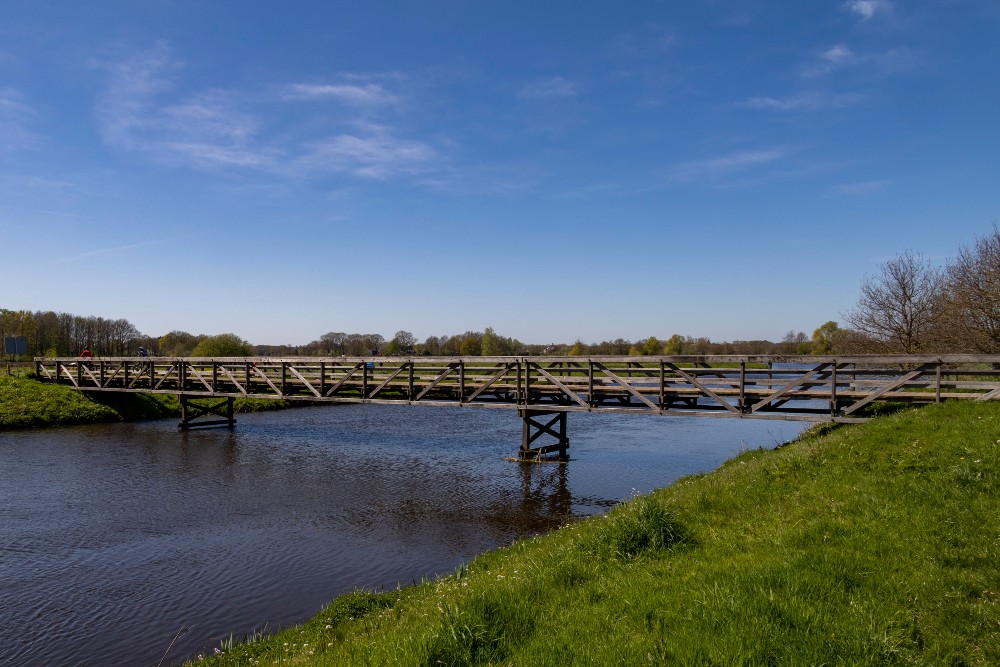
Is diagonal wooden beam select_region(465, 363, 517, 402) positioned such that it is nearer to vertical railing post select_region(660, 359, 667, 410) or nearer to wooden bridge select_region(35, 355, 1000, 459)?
wooden bridge select_region(35, 355, 1000, 459)

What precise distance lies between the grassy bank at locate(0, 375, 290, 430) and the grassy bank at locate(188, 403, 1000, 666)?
31788 millimetres

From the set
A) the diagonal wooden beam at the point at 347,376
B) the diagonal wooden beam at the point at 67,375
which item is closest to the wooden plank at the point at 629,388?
the diagonal wooden beam at the point at 347,376

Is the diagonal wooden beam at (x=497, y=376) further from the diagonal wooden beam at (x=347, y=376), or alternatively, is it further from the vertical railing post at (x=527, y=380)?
the diagonal wooden beam at (x=347, y=376)

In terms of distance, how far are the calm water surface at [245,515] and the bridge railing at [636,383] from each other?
2.33 m

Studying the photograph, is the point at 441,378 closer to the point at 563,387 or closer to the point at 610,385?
the point at 563,387

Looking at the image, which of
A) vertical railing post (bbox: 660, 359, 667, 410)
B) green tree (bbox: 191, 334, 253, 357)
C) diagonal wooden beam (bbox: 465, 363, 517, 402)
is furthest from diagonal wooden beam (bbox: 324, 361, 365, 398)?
green tree (bbox: 191, 334, 253, 357)

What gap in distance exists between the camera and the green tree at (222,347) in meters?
65.0

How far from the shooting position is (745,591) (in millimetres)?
5219

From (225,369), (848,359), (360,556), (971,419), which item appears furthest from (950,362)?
(225,369)

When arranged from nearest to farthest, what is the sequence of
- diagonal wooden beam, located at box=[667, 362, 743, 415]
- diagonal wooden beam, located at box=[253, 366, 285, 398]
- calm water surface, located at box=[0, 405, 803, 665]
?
1. calm water surface, located at box=[0, 405, 803, 665]
2. diagonal wooden beam, located at box=[667, 362, 743, 415]
3. diagonal wooden beam, located at box=[253, 366, 285, 398]

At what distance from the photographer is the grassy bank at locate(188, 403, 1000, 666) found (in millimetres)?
4418

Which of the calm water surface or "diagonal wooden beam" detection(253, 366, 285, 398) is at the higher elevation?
"diagonal wooden beam" detection(253, 366, 285, 398)

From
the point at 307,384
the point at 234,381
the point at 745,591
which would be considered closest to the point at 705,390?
the point at 745,591

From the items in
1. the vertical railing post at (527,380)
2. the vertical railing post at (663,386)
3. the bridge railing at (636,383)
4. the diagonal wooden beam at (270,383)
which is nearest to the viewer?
the bridge railing at (636,383)
